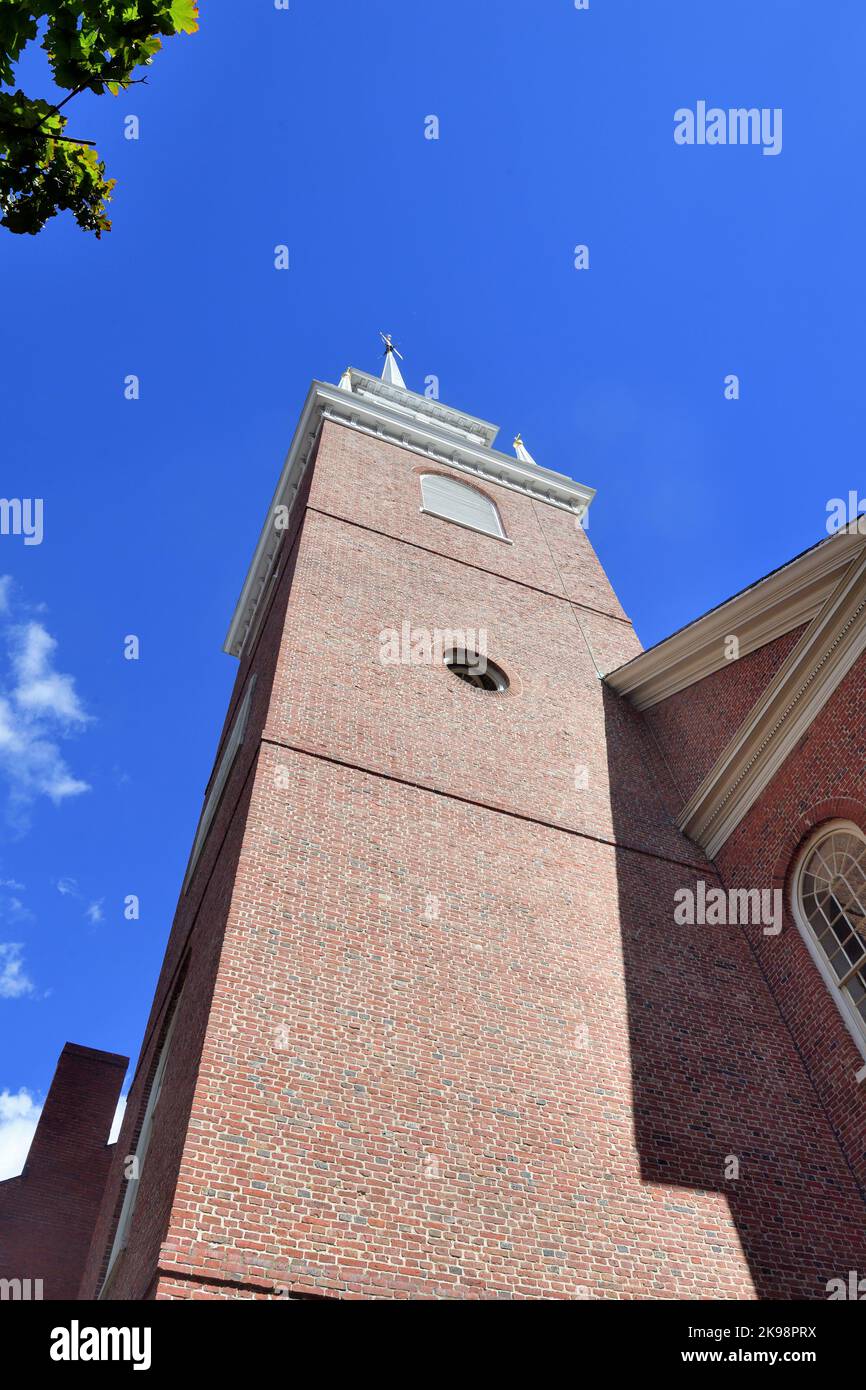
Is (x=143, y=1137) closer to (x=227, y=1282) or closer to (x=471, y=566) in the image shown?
(x=227, y=1282)

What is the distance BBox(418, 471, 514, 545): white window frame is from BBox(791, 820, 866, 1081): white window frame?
911 centimetres

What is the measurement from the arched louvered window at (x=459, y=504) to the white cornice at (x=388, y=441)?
3.04ft

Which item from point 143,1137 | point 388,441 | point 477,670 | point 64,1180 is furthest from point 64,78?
point 64,1180

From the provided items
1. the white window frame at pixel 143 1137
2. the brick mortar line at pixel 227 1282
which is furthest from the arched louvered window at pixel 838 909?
the white window frame at pixel 143 1137

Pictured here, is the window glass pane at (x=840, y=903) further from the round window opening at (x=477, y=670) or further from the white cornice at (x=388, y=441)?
the white cornice at (x=388, y=441)

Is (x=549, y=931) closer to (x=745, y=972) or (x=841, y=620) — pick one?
(x=745, y=972)

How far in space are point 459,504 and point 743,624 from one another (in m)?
7.92

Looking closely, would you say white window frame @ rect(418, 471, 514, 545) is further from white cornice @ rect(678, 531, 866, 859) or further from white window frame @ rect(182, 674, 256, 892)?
white cornice @ rect(678, 531, 866, 859)

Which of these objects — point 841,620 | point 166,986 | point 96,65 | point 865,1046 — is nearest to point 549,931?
point 865,1046

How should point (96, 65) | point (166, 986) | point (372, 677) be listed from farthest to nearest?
point (166, 986) → point (372, 677) → point (96, 65)

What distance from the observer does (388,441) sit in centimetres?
1969
